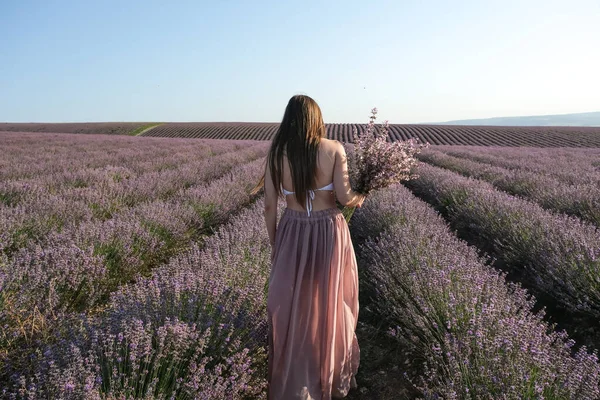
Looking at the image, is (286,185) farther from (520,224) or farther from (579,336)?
(520,224)

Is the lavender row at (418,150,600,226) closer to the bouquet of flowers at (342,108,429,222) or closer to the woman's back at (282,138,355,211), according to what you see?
the bouquet of flowers at (342,108,429,222)

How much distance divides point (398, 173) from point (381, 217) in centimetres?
270

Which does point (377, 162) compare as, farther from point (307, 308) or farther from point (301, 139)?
point (307, 308)

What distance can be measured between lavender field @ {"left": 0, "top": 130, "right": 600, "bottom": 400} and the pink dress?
0.20m

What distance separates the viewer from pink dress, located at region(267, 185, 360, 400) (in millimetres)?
1936

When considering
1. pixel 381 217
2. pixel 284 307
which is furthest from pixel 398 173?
pixel 381 217

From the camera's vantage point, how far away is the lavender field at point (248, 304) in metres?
1.61

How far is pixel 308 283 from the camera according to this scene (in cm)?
198

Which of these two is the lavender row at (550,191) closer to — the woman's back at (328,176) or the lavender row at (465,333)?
the lavender row at (465,333)

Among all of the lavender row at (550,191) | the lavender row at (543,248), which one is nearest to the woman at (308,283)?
the lavender row at (543,248)

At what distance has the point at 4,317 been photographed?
2.05 meters

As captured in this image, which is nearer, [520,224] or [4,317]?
[4,317]

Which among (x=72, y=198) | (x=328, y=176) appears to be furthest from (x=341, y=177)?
(x=72, y=198)

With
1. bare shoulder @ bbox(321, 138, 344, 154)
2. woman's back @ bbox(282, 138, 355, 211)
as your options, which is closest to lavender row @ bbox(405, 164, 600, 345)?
woman's back @ bbox(282, 138, 355, 211)
